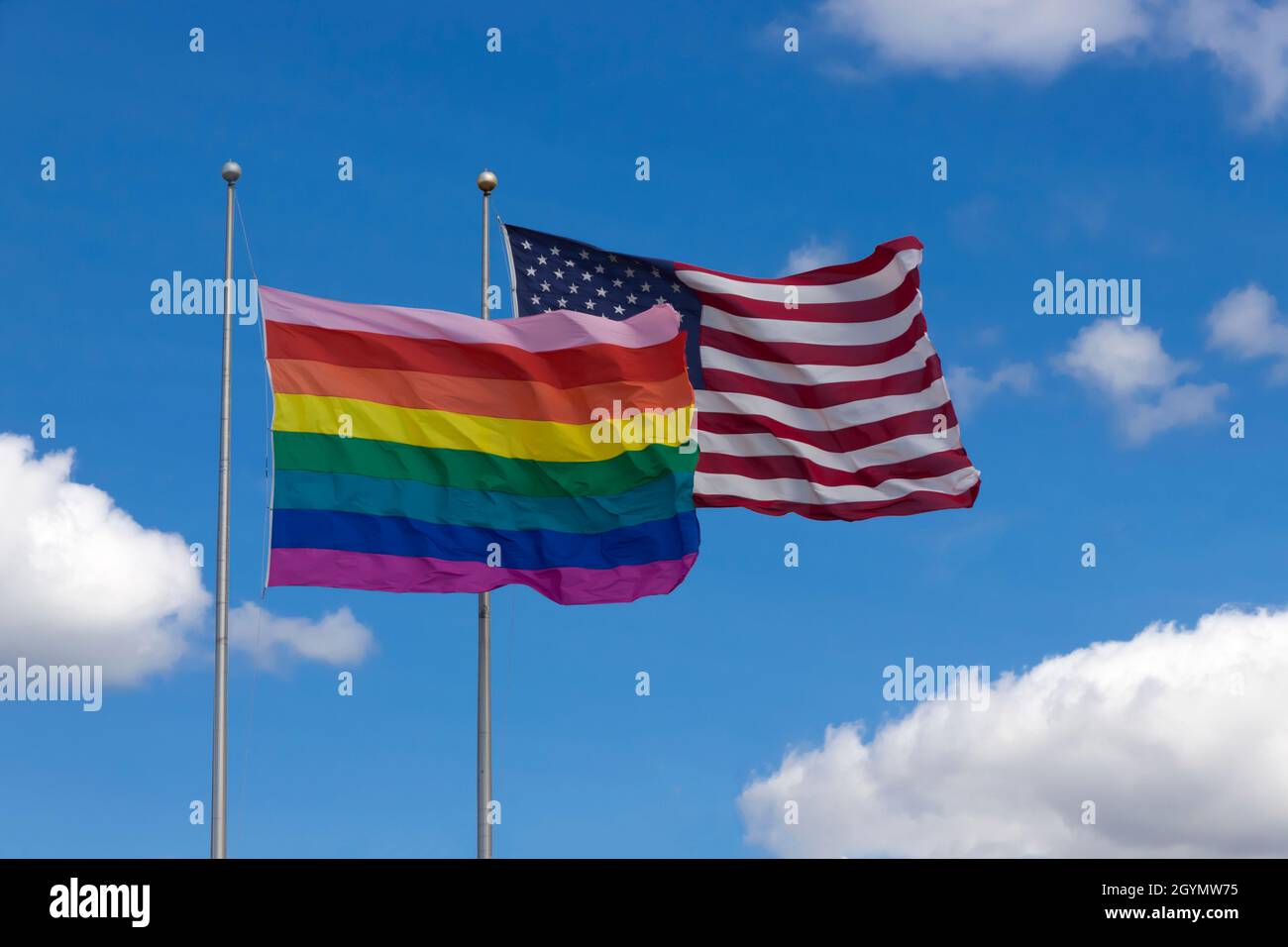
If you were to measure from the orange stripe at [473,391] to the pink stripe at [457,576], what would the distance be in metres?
2.19

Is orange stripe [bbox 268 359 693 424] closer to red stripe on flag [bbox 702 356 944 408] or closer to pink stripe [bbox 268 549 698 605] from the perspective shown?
pink stripe [bbox 268 549 698 605]

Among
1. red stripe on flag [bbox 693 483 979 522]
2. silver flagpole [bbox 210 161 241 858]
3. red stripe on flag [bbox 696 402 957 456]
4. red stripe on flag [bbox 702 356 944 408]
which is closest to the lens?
silver flagpole [bbox 210 161 241 858]

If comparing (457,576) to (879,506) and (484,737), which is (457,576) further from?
(879,506)

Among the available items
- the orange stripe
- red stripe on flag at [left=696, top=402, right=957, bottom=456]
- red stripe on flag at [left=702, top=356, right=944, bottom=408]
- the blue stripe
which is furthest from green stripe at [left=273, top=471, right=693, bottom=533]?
red stripe on flag at [left=702, top=356, right=944, bottom=408]

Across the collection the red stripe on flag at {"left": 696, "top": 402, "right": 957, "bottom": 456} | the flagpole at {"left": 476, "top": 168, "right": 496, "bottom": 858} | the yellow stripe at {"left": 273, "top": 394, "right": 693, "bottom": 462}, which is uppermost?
the red stripe on flag at {"left": 696, "top": 402, "right": 957, "bottom": 456}

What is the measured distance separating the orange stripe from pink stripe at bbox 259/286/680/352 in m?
0.56

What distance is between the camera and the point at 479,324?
23.9m

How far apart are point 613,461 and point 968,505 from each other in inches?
224

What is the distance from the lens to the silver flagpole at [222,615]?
832 inches

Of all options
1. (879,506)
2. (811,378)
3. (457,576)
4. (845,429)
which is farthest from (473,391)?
(879,506)

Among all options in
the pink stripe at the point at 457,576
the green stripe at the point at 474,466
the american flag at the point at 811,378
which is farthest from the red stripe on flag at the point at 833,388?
the pink stripe at the point at 457,576

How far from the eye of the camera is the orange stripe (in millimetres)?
22750

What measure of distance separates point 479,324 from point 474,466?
6.67 feet
